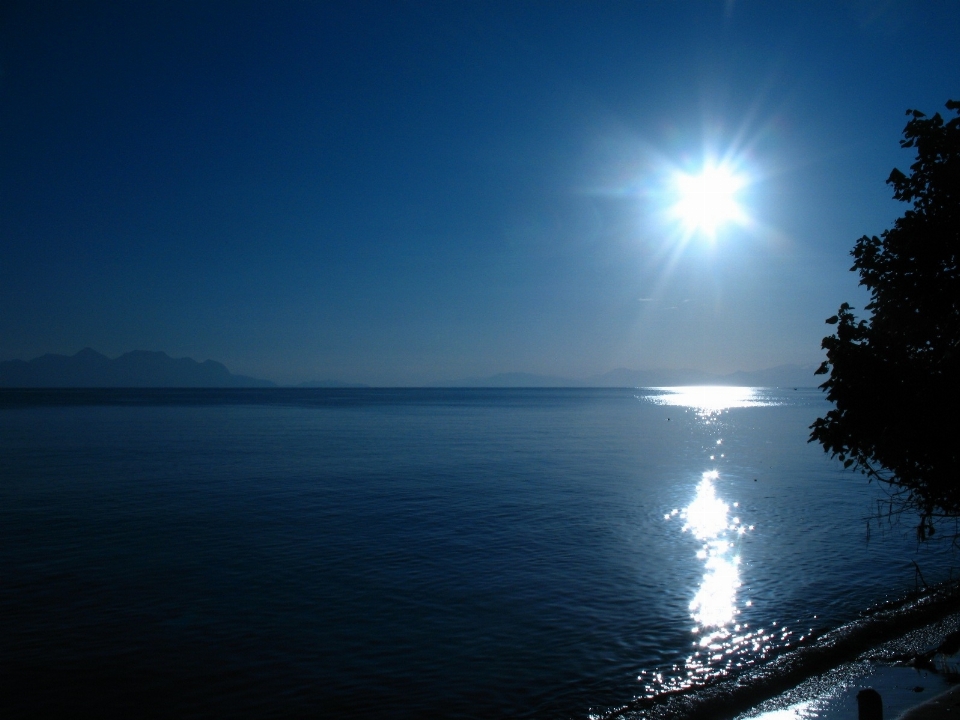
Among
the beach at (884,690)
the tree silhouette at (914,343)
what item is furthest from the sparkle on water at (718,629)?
the tree silhouette at (914,343)

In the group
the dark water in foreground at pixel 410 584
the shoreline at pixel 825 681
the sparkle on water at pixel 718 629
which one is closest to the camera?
the shoreline at pixel 825 681

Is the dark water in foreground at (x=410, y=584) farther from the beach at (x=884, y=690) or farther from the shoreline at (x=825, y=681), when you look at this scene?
the beach at (x=884, y=690)

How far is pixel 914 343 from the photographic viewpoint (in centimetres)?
1453

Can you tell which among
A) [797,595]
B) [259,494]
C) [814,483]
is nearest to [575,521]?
[797,595]

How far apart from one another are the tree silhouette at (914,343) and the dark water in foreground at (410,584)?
556 centimetres

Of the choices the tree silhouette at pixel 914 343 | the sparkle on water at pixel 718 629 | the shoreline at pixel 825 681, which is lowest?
the sparkle on water at pixel 718 629

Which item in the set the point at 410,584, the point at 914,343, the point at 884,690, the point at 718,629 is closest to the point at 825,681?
the point at 884,690

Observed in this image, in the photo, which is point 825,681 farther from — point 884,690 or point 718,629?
point 718,629

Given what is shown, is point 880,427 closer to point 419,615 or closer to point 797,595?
point 797,595

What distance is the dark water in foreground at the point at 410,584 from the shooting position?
13664 mm

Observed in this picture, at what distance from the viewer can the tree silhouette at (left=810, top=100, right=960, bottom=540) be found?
1341 cm

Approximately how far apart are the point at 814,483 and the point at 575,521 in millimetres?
22942

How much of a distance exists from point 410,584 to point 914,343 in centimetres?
1560

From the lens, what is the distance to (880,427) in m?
14.4
